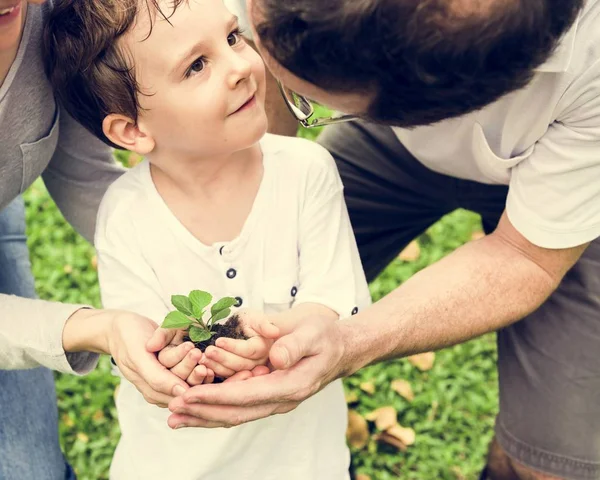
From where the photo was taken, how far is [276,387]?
6.25 feet

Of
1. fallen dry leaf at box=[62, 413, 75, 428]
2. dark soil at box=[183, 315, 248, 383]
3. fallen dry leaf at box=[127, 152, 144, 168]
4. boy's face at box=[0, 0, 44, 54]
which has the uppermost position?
boy's face at box=[0, 0, 44, 54]

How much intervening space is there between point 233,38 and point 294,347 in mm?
770

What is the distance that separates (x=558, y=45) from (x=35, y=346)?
1515 mm

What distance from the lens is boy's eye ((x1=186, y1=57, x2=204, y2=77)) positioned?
196 cm

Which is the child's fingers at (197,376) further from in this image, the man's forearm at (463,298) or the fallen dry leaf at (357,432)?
the fallen dry leaf at (357,432)

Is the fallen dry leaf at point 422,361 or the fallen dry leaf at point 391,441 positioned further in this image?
the fallen dry leaf at point 422,361

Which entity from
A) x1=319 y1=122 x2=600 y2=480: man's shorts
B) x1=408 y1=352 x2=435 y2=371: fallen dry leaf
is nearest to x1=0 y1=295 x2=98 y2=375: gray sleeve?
x1=319 y1=122 x2=600 y2=480: man's shorts

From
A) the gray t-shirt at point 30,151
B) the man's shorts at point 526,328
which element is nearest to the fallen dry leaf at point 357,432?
the man's shorts at point 526,328

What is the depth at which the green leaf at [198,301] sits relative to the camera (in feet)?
6.08

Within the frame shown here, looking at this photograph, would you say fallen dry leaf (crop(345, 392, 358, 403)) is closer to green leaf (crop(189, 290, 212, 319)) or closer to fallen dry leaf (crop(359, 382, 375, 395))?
fallen dry leaf (crop(359, 382, 375, 395))

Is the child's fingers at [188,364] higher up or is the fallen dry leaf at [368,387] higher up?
the child's fingers at [188,364]

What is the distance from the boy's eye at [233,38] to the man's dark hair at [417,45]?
156mm

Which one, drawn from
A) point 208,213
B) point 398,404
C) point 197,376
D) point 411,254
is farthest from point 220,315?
point 411,254

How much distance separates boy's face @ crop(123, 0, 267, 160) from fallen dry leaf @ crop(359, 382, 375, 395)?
1589 mm
